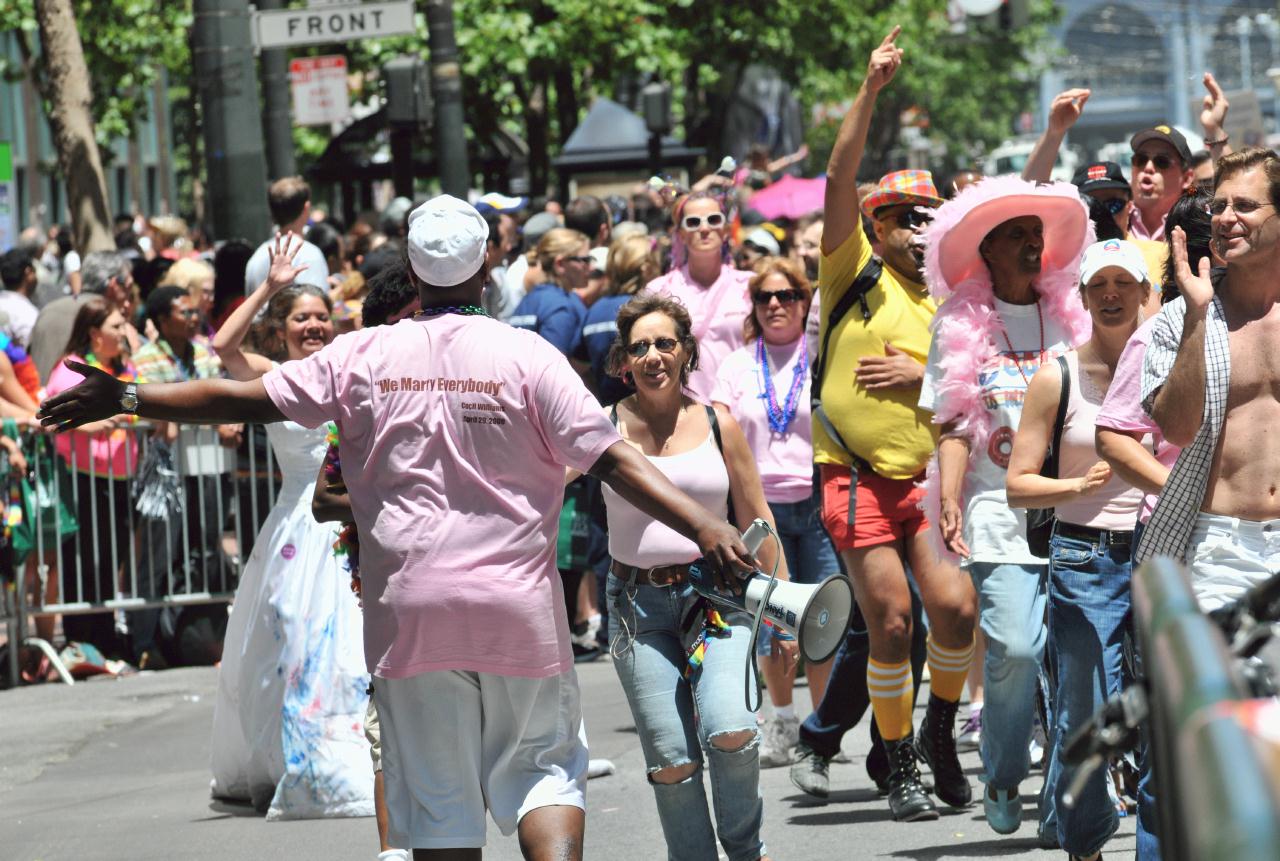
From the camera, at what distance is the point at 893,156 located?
7325cm

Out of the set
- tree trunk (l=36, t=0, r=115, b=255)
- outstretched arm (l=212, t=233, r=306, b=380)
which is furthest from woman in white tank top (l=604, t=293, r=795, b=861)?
tree trunk (l=36, t=0, r=115, b=255)

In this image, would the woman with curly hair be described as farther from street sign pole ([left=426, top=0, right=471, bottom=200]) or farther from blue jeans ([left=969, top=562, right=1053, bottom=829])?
street sign pole ([left=426, top=0, right=471, bottom=200])

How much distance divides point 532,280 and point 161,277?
2.93 metres

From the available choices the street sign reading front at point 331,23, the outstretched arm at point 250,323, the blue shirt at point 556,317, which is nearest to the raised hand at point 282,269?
the outstretched arm at point 250,323

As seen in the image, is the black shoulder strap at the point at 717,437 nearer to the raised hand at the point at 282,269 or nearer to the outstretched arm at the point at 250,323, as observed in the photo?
the outstretched arm at the point at 250,323

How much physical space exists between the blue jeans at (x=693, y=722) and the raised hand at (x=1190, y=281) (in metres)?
1.56

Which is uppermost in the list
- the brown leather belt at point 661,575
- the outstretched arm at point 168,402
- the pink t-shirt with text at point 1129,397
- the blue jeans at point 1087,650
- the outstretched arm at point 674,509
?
the outstretched arm at point 168,402

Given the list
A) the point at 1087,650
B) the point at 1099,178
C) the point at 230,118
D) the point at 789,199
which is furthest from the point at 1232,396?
the point at 789,199

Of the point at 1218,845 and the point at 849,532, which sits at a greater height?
the point at 1218,845

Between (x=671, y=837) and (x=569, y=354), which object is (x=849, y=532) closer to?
(x=671, y=837)

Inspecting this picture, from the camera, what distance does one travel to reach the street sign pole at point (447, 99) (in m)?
15.8

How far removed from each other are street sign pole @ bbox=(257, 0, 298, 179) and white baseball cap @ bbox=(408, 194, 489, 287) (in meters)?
10.9

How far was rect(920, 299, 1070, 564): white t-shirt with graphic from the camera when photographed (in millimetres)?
6840

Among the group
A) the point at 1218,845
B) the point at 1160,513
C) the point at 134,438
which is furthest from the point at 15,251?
the point at 1218,845
